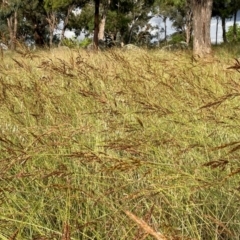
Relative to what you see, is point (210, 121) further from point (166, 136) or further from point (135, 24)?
point (135, 24)

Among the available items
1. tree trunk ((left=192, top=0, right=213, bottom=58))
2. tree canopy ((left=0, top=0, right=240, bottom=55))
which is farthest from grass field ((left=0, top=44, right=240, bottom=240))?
tree trunk ((left=192, top=0, right=213, bottom=58))

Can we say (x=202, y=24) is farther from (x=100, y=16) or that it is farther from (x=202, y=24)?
(x=100, y=16)

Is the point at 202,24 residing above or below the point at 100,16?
below

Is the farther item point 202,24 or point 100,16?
point 100,16

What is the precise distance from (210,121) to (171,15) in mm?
53445

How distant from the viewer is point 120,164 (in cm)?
123

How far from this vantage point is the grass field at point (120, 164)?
1.39 metres

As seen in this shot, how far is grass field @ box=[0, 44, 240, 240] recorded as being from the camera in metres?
1.39

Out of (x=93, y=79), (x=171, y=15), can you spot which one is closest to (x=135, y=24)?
(x=171, y=15)

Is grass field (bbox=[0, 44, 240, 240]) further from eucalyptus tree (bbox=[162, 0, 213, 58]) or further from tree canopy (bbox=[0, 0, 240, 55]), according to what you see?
eucalyptus tree (bbox=[162, 0, 213, 58])

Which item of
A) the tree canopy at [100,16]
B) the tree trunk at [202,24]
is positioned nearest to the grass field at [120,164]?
the tree canopy at [100,16]

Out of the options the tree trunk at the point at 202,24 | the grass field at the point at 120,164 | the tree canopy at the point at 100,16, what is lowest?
the grass field at the point at 120,164

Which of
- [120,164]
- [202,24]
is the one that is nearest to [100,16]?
[202,24]

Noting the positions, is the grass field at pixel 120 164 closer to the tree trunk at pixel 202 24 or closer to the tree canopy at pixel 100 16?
the tree canopy at pixel 100 16
